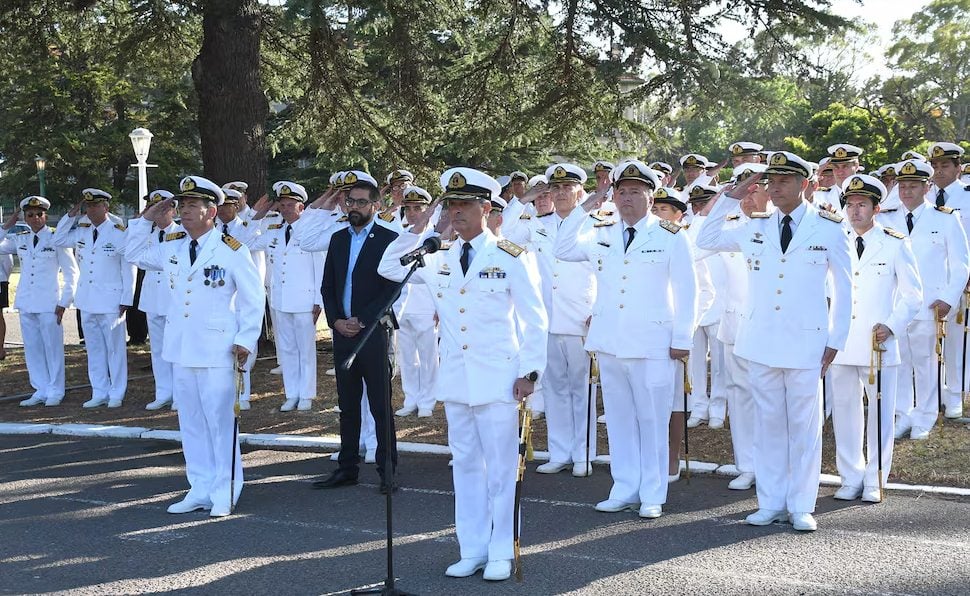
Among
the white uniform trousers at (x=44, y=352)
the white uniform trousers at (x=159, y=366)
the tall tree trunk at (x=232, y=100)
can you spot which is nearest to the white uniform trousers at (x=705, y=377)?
the white uniform trousers at (x=159, y=366)

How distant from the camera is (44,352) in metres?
13.5

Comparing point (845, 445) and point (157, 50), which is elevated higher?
point (157, 50)

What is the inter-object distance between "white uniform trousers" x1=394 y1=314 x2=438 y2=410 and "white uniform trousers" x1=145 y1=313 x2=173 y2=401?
2824 mm

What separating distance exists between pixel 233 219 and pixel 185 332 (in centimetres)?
480

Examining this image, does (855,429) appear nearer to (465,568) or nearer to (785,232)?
(785,232)

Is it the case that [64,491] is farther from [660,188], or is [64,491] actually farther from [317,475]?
[660,188]

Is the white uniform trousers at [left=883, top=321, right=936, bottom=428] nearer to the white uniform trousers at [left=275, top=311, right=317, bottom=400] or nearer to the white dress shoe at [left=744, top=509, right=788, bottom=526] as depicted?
the white dress shoe at [left=744, top=509, right=788, bottom=526]

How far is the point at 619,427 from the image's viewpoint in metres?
7.85

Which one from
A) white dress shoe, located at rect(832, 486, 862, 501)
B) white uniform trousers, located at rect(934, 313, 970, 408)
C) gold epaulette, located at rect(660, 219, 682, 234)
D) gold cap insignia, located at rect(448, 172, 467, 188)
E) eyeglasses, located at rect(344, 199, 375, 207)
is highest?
eyeglasses, located at rect(344, 199, 375, 207)

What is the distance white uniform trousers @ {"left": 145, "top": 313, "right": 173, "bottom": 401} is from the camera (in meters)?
12.7

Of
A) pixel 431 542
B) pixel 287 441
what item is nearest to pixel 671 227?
pixel 431 542

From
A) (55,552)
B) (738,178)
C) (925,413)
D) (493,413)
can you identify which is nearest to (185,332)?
(55,552)

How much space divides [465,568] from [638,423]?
2.04 meters

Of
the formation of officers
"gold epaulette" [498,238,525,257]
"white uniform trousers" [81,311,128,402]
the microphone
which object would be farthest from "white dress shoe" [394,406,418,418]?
the microphone
